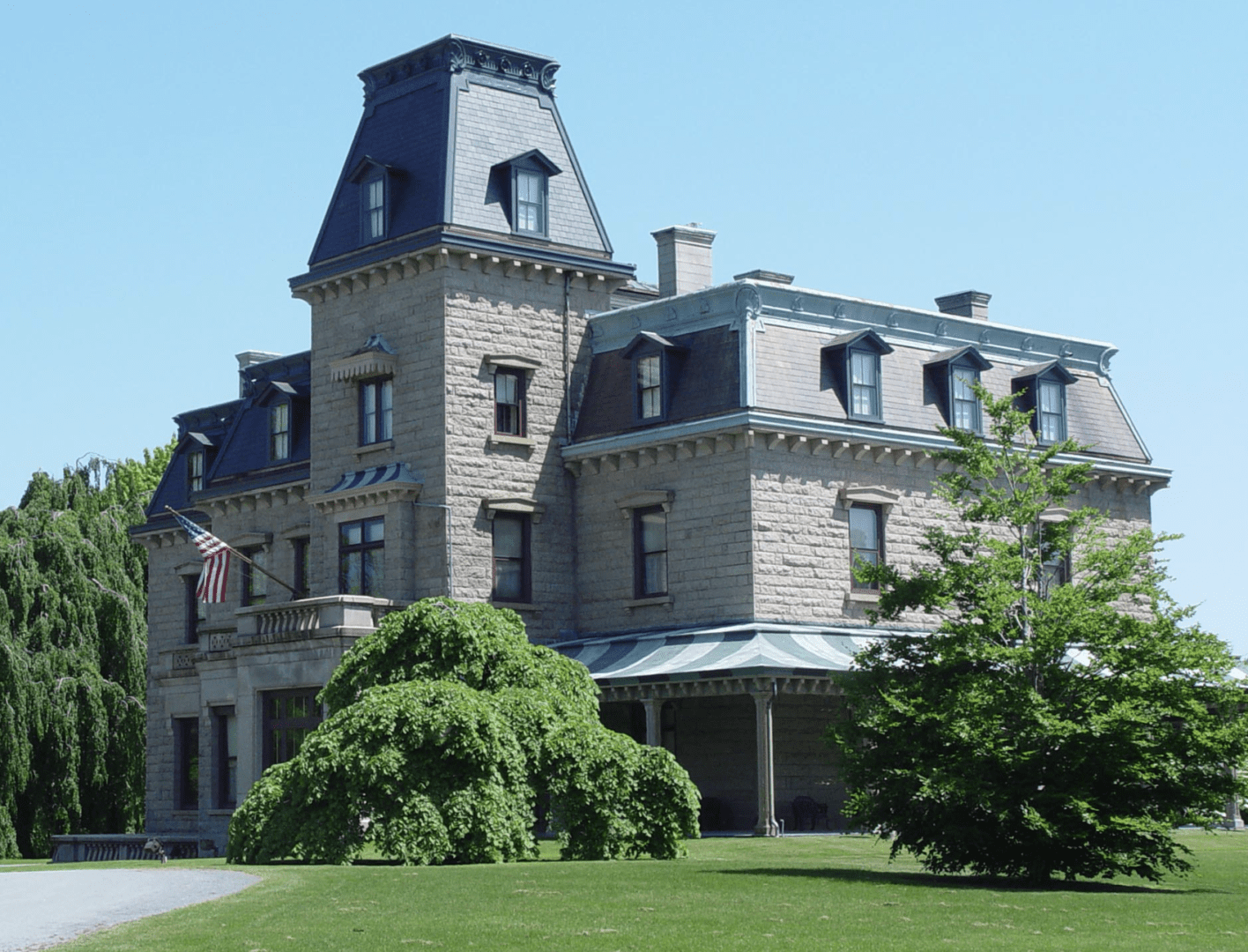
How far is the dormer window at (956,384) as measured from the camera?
40031 mm

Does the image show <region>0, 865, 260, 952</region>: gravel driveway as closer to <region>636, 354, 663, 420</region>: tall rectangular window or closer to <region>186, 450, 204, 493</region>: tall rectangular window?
<region>636, 354, 663, 420</region>: tall rectangular window

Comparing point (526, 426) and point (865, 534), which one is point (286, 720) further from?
point (865, 534)

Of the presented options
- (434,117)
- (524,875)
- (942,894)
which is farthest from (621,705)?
(942,894)

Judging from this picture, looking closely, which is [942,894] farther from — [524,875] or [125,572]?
[125,572]

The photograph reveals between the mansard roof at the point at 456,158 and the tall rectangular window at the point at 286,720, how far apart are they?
8.77 meters

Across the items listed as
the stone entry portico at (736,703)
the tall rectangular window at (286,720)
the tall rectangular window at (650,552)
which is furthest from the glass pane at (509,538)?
the tall rectangular window at (286,720)

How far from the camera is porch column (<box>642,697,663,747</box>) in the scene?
3497 cm

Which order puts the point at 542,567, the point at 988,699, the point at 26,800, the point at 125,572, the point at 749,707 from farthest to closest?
the point at 125,572, the point at 26,800, the point at 542,567, the point at 749,707, the point at 988,699

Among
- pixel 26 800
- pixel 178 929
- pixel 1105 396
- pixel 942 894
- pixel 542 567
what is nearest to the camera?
pixel 178 929

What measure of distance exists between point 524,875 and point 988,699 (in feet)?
19.0

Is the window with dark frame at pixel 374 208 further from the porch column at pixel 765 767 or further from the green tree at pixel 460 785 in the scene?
the green tree at pixel 460 785

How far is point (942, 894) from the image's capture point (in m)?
21.2

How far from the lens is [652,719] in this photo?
1385 inches

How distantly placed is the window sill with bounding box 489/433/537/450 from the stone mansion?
9cm
